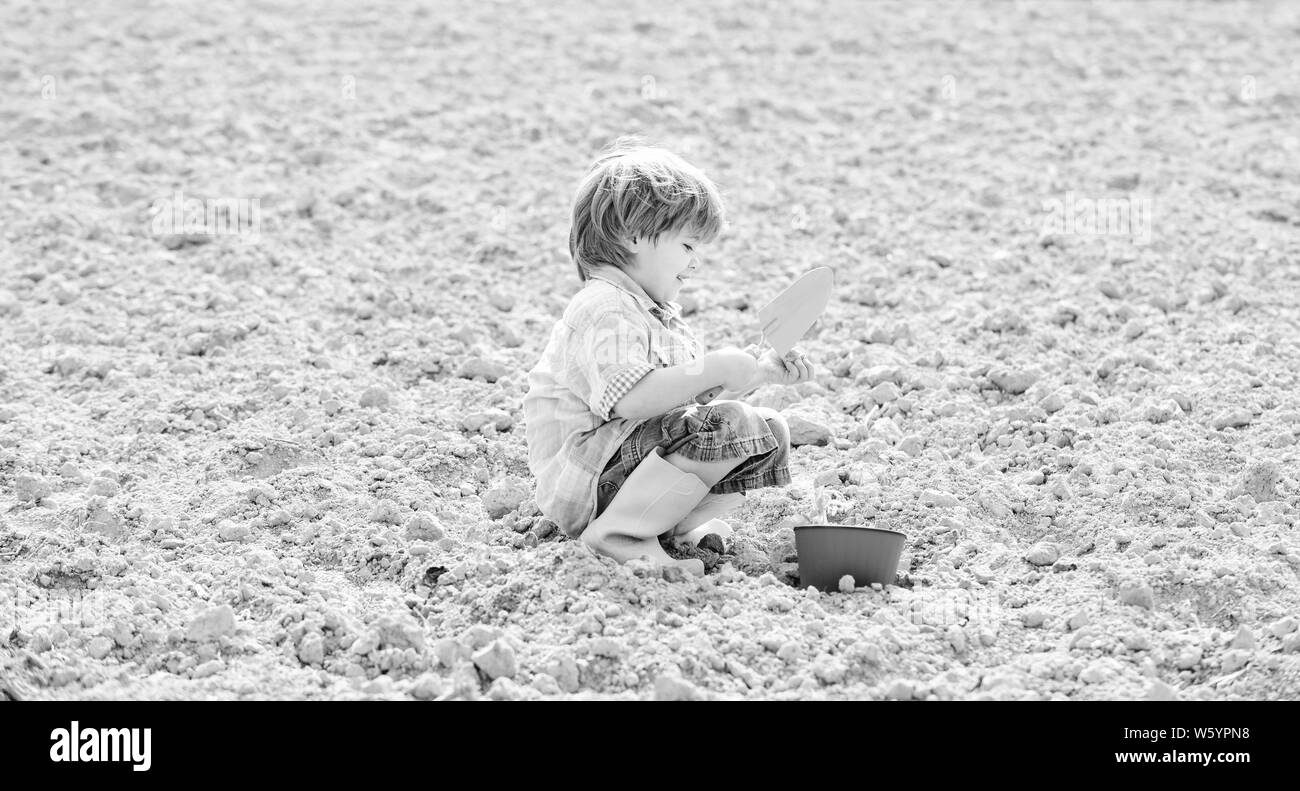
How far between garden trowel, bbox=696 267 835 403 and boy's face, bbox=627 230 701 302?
25 cm

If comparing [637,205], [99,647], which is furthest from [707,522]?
[99,647]

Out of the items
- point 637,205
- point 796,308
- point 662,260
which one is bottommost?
point 796,308

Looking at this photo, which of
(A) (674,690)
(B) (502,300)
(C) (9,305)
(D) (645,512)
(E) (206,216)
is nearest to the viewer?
(A) (674,690)

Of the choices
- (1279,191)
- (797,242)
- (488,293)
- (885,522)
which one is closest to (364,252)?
(488,293)

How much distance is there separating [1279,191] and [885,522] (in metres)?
2.86

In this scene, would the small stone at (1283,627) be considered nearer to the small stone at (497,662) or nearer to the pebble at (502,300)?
the small stone at (497,662)

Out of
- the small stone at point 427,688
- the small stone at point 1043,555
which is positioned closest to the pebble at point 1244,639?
the small stone at point 1043,555

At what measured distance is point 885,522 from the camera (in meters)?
3.24

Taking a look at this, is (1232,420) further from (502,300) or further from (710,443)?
(502,300)

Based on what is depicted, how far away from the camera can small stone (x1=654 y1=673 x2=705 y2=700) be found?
239 centimetres

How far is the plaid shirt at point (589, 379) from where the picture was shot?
9.25 ft

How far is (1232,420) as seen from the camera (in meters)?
3.58
